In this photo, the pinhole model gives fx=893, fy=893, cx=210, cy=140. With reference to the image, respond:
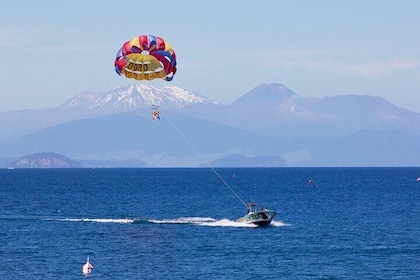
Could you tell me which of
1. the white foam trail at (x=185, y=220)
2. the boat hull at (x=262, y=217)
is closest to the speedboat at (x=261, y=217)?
the boat hull at (x=262, y=217)

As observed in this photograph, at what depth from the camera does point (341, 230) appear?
10544cm

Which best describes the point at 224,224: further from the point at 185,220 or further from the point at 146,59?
the point at 146,59

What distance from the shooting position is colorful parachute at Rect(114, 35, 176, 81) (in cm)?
9031

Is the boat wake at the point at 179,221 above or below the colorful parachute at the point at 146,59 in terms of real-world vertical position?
below

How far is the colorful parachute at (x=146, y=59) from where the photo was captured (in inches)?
3556

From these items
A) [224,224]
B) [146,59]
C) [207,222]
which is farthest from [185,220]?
[146,59]

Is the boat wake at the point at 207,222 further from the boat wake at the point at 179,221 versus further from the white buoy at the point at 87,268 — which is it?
the white buoy at the point at 87,268

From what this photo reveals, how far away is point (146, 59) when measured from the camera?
91.3 metres

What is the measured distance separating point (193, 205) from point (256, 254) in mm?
69372

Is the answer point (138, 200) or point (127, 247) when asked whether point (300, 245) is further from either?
point (138, 200)

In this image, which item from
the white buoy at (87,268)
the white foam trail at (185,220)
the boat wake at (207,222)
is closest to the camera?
the white buoy at (87,268)

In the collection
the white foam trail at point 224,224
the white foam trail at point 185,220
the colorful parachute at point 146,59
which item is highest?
the colorful parachute at point 146,59

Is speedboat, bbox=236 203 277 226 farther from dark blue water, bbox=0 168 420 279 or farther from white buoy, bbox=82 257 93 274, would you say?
white buoy, bbox=82 257 93 274

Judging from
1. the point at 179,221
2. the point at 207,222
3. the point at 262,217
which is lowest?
the point at 207,222
